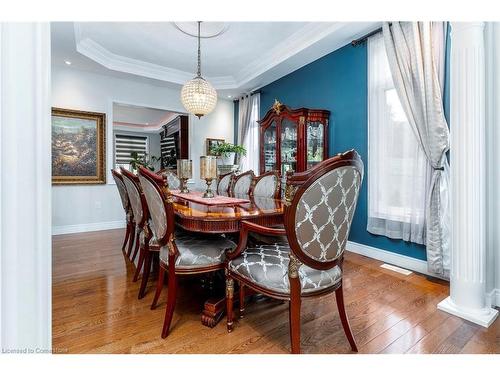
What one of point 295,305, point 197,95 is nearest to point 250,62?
point 197,95

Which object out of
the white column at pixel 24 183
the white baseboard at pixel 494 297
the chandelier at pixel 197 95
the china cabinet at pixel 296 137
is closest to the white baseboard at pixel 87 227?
the chandelier at pixel 197 95

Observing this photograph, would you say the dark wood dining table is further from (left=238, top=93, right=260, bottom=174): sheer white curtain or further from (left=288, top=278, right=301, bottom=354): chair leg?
(left=238, top=93, right=260, bottom=174): sheer white curtain

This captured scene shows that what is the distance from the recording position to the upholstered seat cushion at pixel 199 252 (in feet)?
5.32

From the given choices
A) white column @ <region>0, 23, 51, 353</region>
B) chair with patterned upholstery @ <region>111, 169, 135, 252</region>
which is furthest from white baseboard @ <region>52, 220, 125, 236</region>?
white column @ <region>0, 23, 51, 353</region>

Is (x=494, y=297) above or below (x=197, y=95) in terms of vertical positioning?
below

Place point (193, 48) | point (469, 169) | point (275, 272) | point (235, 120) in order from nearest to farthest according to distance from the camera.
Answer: point (275, 272)
point (469, 169)
point (193, 48)
point (235, 120)

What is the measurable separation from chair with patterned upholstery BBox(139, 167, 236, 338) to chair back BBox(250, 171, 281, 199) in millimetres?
1150

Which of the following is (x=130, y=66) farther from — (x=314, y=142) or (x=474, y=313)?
(x=474, y=313)

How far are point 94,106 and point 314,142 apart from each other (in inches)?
142

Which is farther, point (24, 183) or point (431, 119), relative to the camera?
point (431, 119)

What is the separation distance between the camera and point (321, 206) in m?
1.22

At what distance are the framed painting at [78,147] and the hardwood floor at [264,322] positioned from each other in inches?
89.1

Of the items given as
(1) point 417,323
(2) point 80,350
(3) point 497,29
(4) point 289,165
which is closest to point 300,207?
(1) point 417,323

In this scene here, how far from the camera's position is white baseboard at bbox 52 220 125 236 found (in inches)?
163
